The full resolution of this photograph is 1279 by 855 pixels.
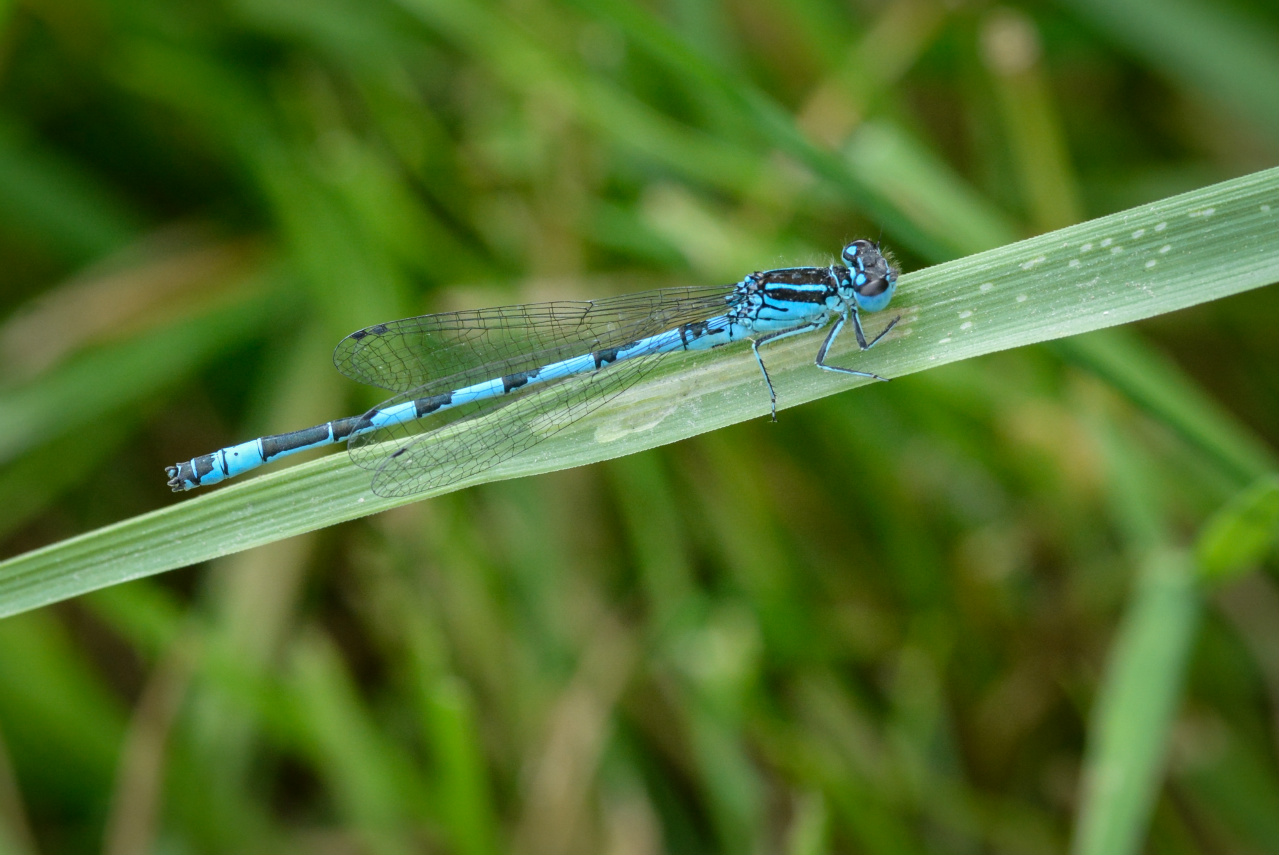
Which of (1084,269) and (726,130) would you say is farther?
(726,130)

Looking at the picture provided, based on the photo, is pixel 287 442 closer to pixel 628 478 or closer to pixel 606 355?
pixel 606 355

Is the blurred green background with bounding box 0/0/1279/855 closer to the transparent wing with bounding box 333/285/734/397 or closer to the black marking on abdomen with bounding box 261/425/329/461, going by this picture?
the transparent wing with bounding box 333/285/734/397

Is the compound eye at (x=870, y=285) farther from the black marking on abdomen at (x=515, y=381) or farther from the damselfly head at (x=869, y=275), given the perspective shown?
the black marking on abdomen at (x=515, y=381)

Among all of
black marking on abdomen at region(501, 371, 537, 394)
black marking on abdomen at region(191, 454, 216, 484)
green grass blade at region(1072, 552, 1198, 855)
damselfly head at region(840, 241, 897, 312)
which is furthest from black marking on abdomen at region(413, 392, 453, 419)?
green grass blade at region(1072, 552, 1198, 855)

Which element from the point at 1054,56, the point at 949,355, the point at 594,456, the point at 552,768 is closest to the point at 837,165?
the point at 949,355

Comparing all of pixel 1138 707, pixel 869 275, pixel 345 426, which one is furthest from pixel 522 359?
pixel 1138 707

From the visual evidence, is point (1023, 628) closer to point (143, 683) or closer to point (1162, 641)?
point (1162, 641)

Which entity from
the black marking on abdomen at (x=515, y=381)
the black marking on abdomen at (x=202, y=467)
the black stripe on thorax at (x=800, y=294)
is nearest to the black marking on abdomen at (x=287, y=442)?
the black marking on abdomen at (x=202, y=467)
